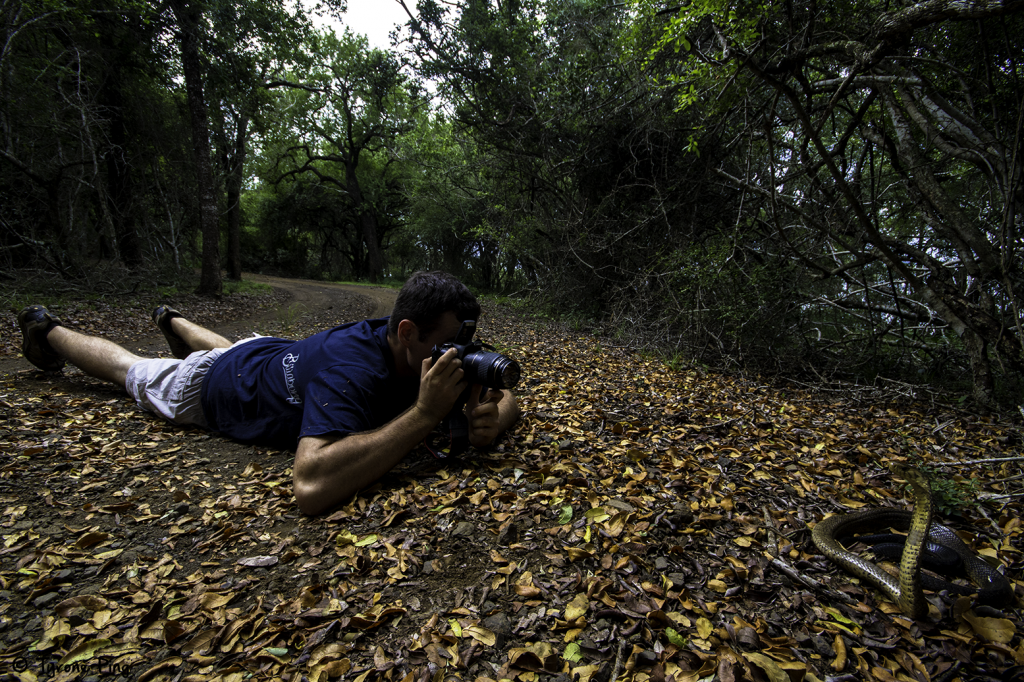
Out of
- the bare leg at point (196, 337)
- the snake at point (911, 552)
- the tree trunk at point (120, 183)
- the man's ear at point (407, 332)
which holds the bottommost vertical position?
the snake at point (911, 552)

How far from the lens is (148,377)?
290 cm

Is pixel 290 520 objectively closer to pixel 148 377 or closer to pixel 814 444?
pixel 148 377

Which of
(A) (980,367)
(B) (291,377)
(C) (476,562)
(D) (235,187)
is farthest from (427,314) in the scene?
(D) (235,187)

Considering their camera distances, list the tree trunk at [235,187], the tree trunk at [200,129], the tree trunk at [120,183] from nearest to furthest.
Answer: the tree trunk at [200,129] → the tree trunk at [120,183] → the tree trunk at [235,187]

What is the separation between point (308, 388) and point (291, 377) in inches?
13.5

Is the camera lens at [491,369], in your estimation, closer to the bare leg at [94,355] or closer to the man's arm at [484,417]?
the man's arm at [484,417]

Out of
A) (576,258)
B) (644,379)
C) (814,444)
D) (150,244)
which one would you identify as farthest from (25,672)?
(150,244)

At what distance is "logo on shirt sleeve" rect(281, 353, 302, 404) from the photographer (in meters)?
2.34

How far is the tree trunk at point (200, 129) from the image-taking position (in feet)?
29.6

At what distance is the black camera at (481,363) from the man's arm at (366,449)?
0.17ft

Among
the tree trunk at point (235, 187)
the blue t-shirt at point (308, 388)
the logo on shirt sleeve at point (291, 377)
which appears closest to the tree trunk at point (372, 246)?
the tree trunk at point (235, 187)

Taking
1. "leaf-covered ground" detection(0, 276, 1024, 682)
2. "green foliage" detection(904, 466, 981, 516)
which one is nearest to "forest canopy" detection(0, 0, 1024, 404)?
"green foliage" detection(904, 466, 981, 516)

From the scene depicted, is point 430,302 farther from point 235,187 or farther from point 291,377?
point 235,187

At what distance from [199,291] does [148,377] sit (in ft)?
28.6
